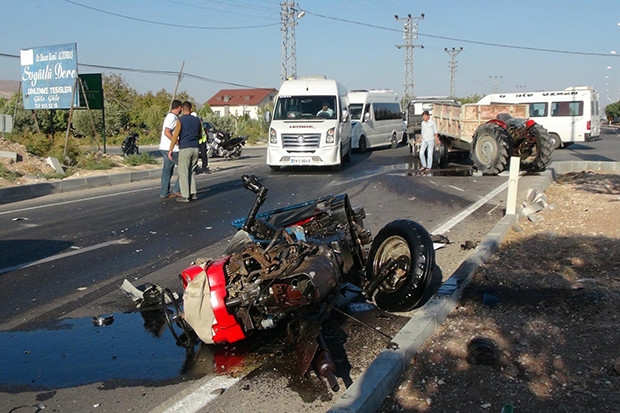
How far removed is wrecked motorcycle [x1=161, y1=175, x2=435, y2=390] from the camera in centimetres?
396

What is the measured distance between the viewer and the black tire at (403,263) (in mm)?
4703

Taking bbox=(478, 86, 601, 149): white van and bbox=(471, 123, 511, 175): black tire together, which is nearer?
bbox=(471, 123, 511, 175): black tire

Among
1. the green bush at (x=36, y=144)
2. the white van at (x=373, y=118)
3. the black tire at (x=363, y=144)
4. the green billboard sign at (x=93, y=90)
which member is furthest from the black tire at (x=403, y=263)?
the black tire at (x=363, y=144)

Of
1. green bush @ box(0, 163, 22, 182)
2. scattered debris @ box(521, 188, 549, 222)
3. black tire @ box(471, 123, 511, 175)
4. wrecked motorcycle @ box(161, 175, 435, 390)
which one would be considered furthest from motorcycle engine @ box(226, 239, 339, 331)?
green bush @ box(0, 163, 22, 182)

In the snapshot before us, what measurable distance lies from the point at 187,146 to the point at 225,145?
12007mm

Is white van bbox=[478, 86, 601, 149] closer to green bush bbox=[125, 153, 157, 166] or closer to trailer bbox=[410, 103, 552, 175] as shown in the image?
trailer bbox=[410, 103, 552, 175]

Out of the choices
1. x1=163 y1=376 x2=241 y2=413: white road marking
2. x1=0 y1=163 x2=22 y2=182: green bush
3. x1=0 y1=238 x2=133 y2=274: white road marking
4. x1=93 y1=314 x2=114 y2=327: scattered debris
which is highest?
x1=0 y1=163 x2=22 y2=182: green bush

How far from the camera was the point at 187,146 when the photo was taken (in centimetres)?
1147

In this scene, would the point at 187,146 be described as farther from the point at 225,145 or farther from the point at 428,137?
the point at 225,145

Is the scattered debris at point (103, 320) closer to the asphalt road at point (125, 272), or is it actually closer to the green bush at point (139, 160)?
the asphalt road at point (125, 272)

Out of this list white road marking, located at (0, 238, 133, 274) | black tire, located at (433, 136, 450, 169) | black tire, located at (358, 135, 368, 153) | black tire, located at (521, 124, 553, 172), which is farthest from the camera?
black tire, located at (358, 135, 368, 153)

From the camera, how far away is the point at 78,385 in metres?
3.91

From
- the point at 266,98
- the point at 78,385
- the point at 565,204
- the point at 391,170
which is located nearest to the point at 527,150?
the point at 391,170

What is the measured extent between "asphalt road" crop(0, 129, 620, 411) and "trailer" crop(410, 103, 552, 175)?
0.62 m
